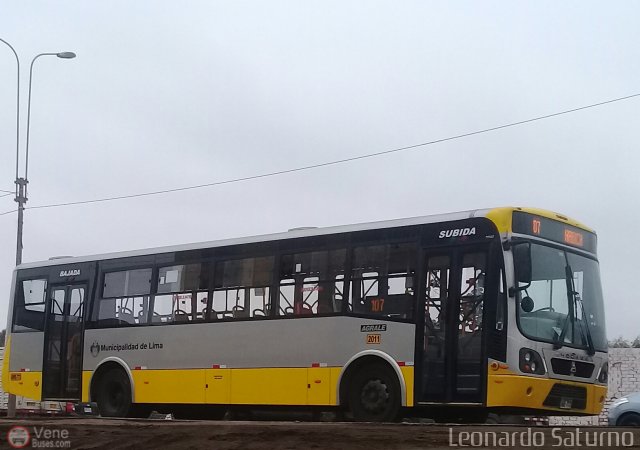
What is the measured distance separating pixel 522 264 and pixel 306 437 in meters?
5.15

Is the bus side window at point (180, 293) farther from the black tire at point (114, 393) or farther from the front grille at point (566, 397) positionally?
the front grille at point (566, 397)

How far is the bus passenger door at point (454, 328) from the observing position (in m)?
13.9

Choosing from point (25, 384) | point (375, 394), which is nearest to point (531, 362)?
point (375, 394)

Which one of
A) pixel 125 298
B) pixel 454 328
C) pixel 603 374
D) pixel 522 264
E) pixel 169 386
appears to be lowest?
pixel 169 386

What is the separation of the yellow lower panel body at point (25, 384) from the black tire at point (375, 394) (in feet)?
27.0

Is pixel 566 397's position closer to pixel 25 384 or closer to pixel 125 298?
pixel 125 298

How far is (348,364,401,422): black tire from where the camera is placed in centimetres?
1472

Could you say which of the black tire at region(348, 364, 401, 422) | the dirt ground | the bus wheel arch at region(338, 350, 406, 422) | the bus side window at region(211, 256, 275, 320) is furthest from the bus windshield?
the bus side window at region(211, 256, 275, 320)

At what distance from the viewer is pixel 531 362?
45.0 feet

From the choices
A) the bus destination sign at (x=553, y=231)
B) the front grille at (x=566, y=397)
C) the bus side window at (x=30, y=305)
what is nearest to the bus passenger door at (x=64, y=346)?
the bus side window at (x=30, y=305)

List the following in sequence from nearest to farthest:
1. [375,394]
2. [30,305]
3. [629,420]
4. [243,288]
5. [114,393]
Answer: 1. [375,394]
2. [629,420]
3. [243,288]
4. [114,393]
5. [30,305]

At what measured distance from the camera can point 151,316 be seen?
1856cm

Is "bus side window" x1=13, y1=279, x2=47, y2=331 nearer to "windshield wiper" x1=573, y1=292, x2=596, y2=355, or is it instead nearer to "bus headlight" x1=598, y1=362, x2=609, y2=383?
"windshield wiper" x1=573, y1=292, x2=596, y2=355

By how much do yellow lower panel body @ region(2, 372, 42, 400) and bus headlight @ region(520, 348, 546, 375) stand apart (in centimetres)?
1107
